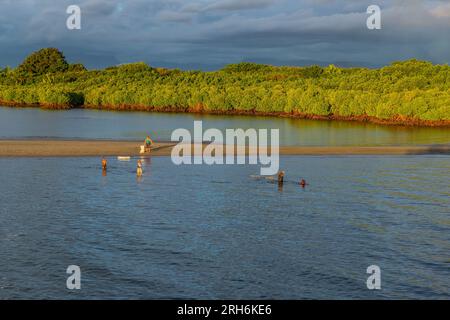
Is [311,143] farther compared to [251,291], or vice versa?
[311,143]

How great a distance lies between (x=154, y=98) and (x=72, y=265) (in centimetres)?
14686

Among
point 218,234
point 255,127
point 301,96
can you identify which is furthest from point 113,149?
point 301,96

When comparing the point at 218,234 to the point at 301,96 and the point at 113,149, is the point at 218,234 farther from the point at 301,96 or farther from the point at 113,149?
the point at 301,96

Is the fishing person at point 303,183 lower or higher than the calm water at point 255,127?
lower

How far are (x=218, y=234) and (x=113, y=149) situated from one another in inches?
1551

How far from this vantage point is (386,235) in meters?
36.4

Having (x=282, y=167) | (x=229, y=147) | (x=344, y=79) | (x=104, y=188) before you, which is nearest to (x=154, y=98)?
(x=344, y=79)

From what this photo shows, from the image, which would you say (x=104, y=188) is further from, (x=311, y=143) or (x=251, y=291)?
(x=311, y=143)

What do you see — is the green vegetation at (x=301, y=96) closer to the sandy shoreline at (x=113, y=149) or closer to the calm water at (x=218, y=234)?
the sandy shoreline at (x=113, y=149)

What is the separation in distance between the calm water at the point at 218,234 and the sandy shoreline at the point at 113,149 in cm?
1039

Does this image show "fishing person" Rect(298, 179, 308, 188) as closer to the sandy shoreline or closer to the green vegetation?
the sandy shoreline

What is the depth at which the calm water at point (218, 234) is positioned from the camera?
2762 cm

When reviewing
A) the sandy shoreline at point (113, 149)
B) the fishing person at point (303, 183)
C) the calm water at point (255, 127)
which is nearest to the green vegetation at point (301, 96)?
the calm water at point (255, 127)

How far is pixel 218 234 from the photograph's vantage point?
36.1m
